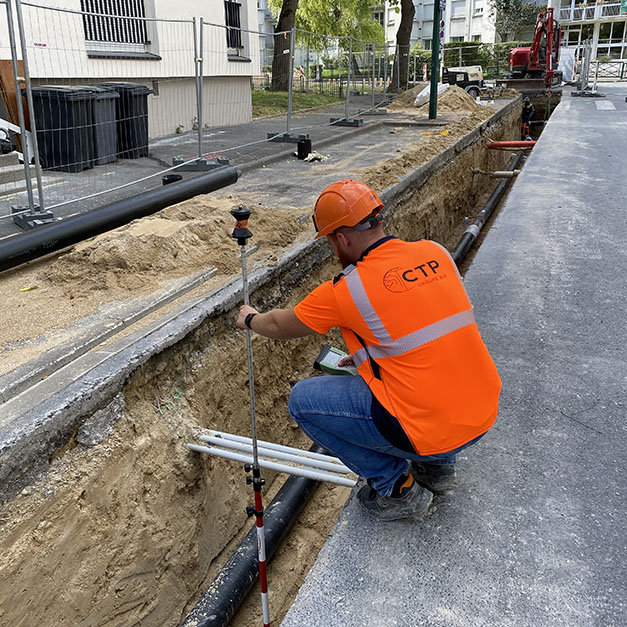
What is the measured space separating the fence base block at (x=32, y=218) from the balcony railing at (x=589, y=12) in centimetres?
5153

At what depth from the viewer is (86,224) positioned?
5.09m

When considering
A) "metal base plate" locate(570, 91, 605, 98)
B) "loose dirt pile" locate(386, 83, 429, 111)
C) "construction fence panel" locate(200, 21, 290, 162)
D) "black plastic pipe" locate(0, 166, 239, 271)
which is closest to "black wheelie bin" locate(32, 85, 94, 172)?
"black plastic pipe" locate(0, 166, 239, 271)

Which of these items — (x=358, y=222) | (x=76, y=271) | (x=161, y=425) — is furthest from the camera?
(x=76, y=271)

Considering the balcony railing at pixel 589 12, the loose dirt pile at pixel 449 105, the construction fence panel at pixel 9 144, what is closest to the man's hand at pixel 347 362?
the construction fence panel at pixel 9 144

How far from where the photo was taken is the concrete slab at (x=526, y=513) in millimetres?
2111

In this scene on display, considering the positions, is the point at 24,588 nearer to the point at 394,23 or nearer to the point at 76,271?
the point at 76,271

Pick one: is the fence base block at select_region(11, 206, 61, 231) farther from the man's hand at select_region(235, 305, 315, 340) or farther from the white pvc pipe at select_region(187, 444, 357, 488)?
the man's hand at select_region(235, 305, 315, 340)

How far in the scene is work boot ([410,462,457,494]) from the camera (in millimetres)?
2561

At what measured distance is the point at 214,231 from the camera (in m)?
5.38

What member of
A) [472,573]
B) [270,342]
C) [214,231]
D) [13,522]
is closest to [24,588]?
[13,522]

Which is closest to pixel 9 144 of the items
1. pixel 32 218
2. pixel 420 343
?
pixel 32 218

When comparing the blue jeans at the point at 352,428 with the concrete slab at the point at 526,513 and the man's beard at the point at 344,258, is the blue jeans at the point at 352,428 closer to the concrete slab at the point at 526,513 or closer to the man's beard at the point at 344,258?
the concrete slab at the point at 526,513

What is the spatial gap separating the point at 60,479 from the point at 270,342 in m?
2.29

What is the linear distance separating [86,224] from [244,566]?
3209 mm
